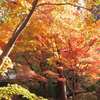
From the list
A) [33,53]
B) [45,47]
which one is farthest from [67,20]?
[33,53]

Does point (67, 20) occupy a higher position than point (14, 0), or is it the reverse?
point (14, 0)

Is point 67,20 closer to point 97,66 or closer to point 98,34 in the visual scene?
point 98,34

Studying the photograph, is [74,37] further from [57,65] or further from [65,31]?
[57,65]

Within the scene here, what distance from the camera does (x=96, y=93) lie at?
21.0 metres

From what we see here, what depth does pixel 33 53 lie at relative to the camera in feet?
53.8

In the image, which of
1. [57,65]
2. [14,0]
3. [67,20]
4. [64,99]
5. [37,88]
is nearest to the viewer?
[14,0]

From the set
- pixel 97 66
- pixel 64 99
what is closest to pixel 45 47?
pixel 97 66

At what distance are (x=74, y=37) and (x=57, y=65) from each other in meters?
1.70

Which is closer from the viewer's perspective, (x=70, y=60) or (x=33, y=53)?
(x=70, y=60)

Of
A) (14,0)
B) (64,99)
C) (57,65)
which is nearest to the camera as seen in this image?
(14,0)

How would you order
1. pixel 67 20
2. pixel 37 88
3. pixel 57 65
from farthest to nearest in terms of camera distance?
pixel 37 88, pixel 57 65, pixel 67 20

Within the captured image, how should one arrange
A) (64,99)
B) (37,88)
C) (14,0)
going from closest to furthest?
1. (14,0)
2. (64,99)
3. (37,88)

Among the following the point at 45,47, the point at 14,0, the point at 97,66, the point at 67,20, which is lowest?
the point at 97,66

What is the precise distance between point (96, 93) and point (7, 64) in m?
13.5
